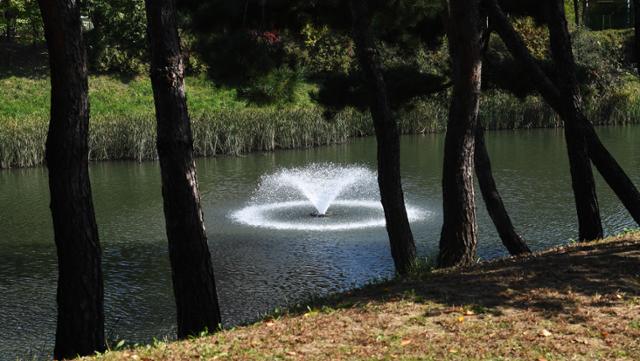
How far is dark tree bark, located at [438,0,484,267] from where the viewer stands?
922 centimetres

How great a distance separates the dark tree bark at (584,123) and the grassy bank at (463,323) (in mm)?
3027

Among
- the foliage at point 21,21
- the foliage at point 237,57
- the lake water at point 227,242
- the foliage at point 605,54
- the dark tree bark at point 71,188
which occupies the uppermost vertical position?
the foliage at point 21,21

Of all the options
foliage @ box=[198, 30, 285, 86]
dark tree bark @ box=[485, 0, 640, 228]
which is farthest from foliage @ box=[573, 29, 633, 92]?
foliage @ box=[198, 30, 285, 86]

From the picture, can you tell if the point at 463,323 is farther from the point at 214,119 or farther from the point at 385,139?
the point at 214,119

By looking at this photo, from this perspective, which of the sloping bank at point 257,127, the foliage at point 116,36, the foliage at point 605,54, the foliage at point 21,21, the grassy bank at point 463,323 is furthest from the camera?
the foliage at point 605,54

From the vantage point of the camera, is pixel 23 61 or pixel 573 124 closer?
pixel 573 124

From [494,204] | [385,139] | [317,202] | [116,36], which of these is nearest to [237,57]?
[385,139]

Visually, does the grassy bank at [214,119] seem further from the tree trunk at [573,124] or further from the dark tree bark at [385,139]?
the dark tree bark at [385,139]

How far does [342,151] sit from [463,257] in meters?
21.2

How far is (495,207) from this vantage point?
11.3 m

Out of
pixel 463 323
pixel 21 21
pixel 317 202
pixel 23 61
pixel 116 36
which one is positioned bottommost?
pixel 317 202

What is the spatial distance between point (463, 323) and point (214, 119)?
24607 millimetres

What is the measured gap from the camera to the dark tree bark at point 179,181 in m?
7.69

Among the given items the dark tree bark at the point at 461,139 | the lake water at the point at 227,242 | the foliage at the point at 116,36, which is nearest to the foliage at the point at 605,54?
the lake water at the point at 227,242
